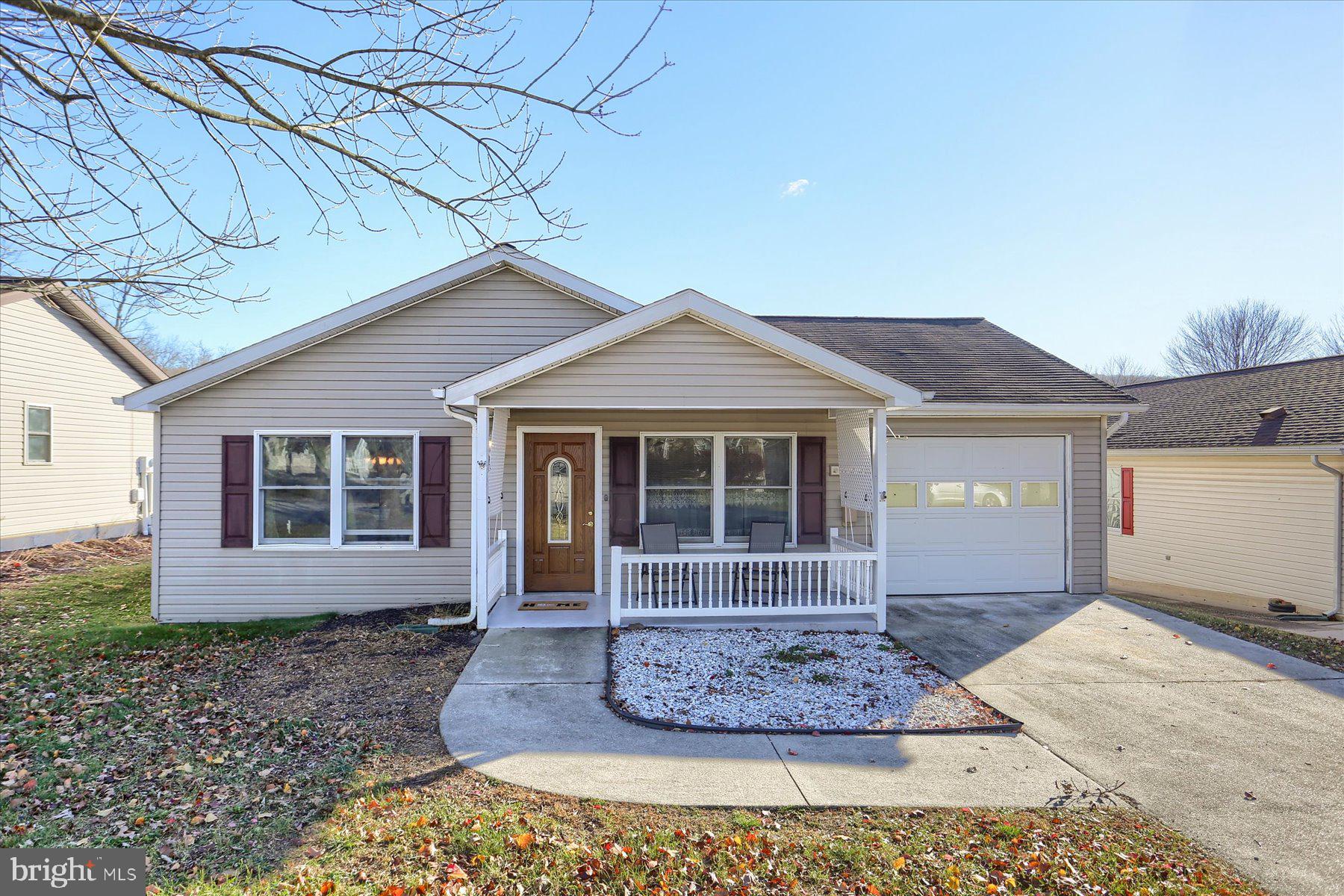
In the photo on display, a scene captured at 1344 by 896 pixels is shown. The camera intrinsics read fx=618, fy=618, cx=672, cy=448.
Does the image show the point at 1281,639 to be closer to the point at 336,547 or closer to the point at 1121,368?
the point at 336,547

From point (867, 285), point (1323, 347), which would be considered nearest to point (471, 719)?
point (867, 285)

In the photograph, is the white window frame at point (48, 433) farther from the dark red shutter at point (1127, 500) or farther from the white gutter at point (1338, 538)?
the white gutter at point (1338, 538)

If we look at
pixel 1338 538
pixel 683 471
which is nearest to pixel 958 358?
pixel 683 471

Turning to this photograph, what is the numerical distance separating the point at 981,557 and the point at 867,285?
15.2m

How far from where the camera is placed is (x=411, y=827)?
3.40 metres

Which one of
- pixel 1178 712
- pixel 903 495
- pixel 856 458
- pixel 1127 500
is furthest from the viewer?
pixel 1127 500

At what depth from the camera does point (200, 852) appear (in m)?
3.22

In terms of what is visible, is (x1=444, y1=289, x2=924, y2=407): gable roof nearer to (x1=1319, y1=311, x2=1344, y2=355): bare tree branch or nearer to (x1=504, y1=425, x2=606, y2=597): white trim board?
(x1=504, y1=425, x2=606, y2=597): white trim board

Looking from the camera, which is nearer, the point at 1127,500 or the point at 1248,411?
the point at 1248,411

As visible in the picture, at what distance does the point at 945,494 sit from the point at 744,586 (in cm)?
330

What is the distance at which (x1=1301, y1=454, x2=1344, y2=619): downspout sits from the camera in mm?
9625

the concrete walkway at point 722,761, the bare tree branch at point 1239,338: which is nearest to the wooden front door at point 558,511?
the concrete walkway at point 722,761

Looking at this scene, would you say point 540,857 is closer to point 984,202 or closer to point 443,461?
point 443,461

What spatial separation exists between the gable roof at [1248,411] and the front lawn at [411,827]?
8514 millimetres
